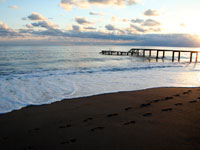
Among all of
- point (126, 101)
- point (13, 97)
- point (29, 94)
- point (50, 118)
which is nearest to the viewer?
point (50, 118)

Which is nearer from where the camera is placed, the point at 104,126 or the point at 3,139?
the point at 3,139

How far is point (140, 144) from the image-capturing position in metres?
3.04

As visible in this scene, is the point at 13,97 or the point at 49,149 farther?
the point at 13,97

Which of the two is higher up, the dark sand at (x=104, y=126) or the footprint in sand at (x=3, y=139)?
the dark sand at (x=104, y=126)

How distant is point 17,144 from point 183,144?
319 cm

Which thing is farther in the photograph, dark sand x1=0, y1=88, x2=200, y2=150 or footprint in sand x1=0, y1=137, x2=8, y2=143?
footprint in sand x1=0, y1=137, x2=8, y2=143

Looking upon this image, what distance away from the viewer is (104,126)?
3883 millimetres

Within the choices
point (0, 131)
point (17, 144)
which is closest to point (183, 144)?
point (17, 144)

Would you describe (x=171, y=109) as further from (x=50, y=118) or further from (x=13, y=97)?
(x=13, y=97)

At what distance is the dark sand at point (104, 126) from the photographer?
3100 mm

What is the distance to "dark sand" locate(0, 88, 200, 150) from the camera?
310 cm

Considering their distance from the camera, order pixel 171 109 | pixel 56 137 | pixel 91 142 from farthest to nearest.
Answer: pixel 171 109 → pixel 56 137 → pixel 91 142

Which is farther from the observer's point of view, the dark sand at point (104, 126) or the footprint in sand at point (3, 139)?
the footprint in sand at point (3, 139)

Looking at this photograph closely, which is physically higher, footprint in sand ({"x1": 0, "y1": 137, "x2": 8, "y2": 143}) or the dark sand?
the dark sand
